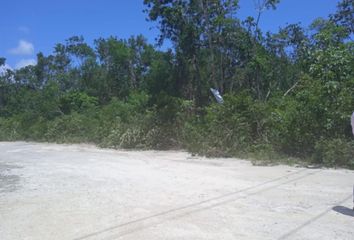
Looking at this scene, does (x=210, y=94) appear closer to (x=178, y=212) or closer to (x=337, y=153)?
(x=337, y=153)

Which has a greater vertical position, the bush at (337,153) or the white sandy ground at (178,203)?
the bush at (337,153)

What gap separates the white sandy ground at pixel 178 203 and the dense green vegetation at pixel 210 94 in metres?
2.53

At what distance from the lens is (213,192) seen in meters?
8.73

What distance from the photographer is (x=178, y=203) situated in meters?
7.68

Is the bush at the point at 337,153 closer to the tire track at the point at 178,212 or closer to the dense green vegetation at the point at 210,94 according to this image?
the dense green vegetation at the point at 210,94

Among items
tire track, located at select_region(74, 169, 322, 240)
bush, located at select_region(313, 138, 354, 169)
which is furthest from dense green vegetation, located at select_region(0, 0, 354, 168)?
tire track, located at select_region(74, 169, 322, 240)

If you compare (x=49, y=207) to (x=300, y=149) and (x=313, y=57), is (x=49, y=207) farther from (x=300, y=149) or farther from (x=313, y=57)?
(x=313, y=57)

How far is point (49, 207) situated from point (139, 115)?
1402 cm

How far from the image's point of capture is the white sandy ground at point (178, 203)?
6008 millimetres

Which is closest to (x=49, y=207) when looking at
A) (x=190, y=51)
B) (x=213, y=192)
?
(x=213, y=192)

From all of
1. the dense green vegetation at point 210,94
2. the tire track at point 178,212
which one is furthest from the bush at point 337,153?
the tire track at point 178,212

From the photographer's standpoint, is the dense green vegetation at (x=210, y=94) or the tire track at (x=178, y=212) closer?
the tire track at (x=178, y=212)

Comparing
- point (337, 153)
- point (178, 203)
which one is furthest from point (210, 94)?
point (178, 203)

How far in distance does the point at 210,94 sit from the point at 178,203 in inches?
868
